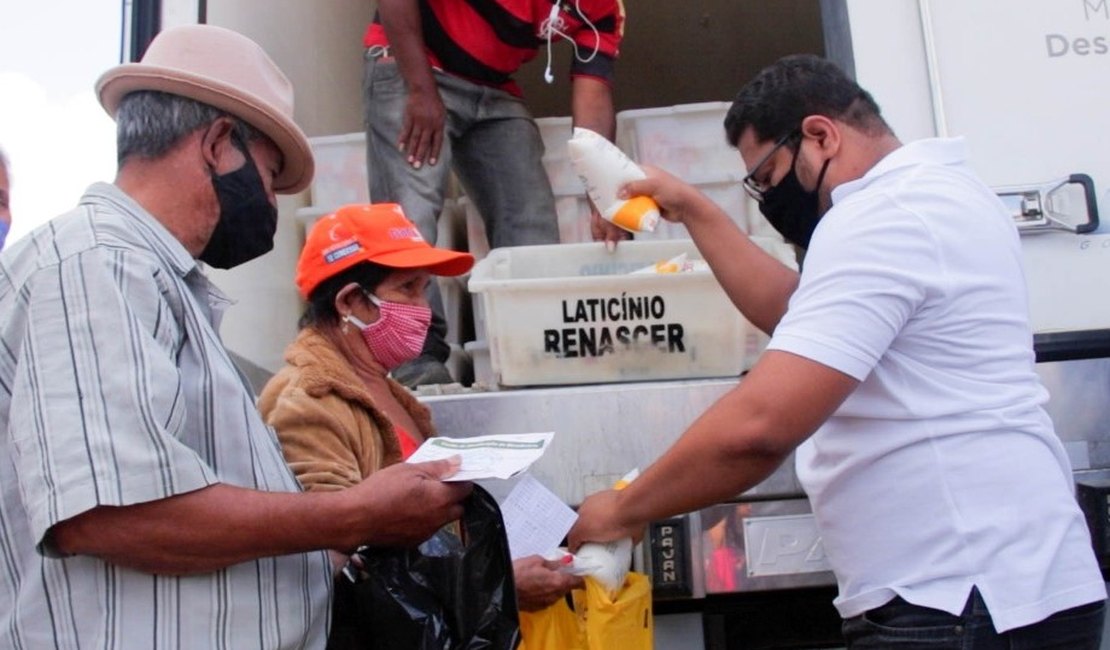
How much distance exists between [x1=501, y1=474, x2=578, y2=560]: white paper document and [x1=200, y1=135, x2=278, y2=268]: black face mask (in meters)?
0.61

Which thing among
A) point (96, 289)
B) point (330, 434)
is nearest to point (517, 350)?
point (330, 434)

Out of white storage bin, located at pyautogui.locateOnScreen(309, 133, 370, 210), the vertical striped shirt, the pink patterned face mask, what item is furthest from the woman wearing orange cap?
the vertical striped shirt

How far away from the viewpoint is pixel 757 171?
226 cm

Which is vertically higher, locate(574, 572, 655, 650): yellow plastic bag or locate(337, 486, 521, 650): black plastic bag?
locate(337, 486, 521, 650): black plastic bag

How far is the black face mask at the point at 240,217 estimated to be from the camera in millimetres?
1761

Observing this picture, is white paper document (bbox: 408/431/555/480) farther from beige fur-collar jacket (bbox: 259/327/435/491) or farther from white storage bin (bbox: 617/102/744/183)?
white storage bin (bbox: 617/102/744/183)

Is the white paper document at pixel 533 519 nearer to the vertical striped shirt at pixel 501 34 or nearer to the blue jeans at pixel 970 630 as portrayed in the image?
the blue jeans at pixel 970 630

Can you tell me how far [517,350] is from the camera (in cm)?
255

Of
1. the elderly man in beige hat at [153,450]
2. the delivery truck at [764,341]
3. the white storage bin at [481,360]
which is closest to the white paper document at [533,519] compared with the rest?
Result: the delivery truck at [764,341]

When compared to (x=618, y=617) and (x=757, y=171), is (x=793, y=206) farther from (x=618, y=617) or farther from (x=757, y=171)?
(x=618, y=617)

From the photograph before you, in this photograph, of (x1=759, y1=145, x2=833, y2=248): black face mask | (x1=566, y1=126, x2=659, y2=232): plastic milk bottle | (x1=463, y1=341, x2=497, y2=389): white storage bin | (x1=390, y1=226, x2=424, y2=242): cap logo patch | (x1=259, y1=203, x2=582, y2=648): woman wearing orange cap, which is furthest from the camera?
(x1=463, y1=341, x2=497, y2=389): white storage bin

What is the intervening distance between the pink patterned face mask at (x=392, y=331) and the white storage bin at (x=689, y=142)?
104cm

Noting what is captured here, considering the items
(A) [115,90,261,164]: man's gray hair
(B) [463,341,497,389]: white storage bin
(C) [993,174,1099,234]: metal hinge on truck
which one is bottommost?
(B) [463,341,497,389]: white storage bin

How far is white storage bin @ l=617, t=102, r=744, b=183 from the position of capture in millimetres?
3104
